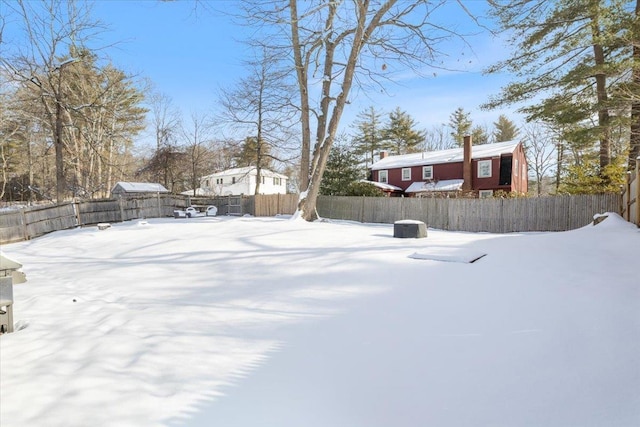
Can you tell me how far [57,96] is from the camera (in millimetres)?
13344

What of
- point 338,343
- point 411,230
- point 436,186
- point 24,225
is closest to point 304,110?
point 411,230

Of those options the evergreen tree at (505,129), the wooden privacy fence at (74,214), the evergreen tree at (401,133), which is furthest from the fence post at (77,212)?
the evergreen tree at (505,129)

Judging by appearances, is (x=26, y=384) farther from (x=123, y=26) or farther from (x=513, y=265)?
(x=123, y=26)

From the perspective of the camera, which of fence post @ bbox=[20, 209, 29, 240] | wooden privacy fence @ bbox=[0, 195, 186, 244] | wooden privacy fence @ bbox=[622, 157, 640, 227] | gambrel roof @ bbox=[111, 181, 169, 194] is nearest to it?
wooden privacy fence @ bbox=[622, 157, 640, 227]

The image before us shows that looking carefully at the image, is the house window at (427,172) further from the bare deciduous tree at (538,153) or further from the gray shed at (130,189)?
the gray shed at (130,189)

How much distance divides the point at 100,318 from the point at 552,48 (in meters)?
16.2

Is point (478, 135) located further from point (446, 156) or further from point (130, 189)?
Result: point (130, 189)

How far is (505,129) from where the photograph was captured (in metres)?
35.5

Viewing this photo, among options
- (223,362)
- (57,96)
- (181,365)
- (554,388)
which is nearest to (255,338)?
(223,362)

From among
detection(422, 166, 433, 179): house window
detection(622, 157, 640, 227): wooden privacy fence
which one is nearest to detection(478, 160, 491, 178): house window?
detection(422, 166, 433, 179): house window

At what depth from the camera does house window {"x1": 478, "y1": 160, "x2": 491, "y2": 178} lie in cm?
2381

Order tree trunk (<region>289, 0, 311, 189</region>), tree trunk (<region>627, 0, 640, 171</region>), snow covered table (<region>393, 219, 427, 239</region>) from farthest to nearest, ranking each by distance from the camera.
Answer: tree trunk (<region>289, 0, 311, 189</region>)
tree trunk (<region>627, 0, 640, 171</region>)
snow covered table (<region>393, 219, 427, 239</region>)

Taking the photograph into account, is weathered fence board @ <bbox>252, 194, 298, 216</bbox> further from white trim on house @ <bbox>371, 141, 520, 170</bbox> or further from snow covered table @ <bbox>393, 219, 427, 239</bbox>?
snow covered table @ <bbox>393, 219, 427, 239</bbox>

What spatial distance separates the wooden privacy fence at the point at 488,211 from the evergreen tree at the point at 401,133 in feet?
62.6
